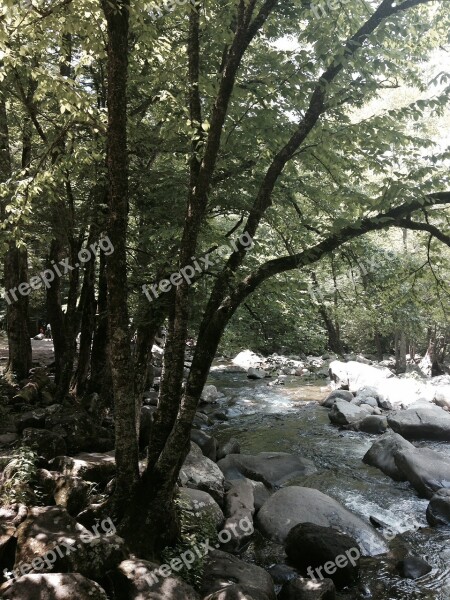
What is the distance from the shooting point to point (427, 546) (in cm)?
718

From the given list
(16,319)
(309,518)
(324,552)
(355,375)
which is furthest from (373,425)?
(16,319)

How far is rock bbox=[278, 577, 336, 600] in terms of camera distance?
17.3 feet

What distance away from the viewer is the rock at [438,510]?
7.85m

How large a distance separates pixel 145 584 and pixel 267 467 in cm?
593

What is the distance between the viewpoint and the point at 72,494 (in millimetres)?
5602

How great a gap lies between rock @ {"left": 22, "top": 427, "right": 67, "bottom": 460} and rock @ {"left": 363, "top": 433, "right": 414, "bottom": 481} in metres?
6.83

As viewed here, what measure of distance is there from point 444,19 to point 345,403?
460 inches

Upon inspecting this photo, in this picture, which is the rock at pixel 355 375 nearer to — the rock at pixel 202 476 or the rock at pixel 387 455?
the rock at pixel 387 455

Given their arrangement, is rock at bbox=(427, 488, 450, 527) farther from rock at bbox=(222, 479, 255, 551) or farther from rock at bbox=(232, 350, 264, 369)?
rock at bbox=(232, 350, 264, 369)

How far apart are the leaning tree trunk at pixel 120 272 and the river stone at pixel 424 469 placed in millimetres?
6400

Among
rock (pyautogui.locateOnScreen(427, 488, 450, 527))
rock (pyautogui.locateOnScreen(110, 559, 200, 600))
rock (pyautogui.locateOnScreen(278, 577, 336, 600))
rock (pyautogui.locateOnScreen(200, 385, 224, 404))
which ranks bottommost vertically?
rock (pyautogui.locateOnScreen(427, 488, 450, 527))

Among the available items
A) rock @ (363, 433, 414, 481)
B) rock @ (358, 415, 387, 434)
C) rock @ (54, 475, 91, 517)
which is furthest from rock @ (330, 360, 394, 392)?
rock @ (54, 475, 91, 517)

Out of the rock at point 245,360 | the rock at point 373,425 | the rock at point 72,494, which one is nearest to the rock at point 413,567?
the rock at point 72,494

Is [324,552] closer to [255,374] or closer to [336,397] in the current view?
[336,397]
